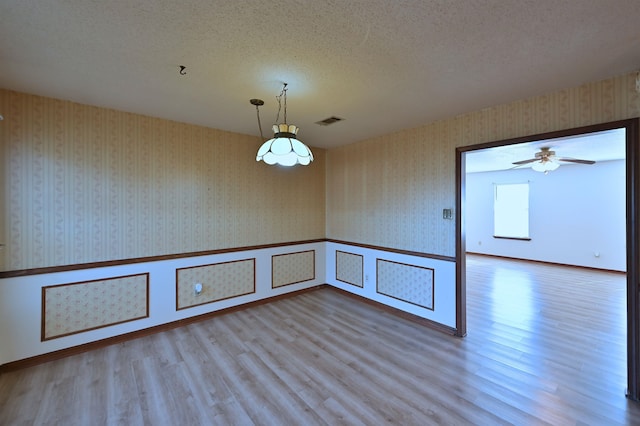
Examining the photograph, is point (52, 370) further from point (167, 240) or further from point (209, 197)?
point (209, 197)

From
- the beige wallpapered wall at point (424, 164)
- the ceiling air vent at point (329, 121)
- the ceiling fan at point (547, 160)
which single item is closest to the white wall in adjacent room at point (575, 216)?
the ceiling fan at point (547, 160)

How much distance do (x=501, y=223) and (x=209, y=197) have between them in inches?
309

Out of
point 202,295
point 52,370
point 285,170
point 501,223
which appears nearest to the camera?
point 52,370

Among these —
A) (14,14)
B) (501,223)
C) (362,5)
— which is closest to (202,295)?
(14,14)

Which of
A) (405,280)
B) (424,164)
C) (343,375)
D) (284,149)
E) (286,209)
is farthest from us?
(286,209)

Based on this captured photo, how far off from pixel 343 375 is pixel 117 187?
3.06 meters

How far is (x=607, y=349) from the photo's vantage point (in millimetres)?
2803

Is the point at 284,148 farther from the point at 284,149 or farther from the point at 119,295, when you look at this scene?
the point at 119,295

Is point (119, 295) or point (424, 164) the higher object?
point (424, 164)

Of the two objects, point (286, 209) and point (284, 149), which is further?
point (286, 209)

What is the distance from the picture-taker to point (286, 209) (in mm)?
4531

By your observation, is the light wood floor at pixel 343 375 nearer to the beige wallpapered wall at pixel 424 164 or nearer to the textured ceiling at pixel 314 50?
the beige wallpapered wall at pixel 424 164

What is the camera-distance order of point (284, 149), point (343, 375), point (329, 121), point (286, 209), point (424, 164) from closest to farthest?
point (284, 149) → point (343, 375) → point (329, 121) → point (424, 164) → point (286, 209)

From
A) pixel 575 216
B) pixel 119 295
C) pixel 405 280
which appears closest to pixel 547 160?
pixel 575 216
